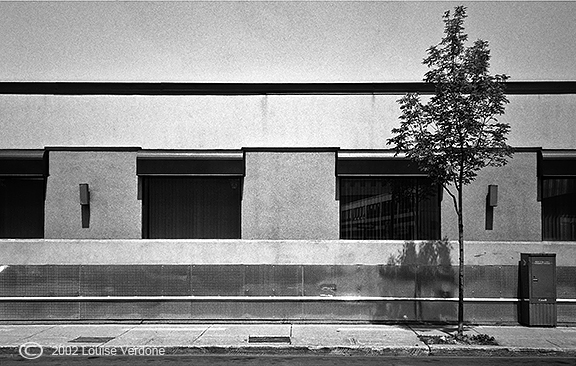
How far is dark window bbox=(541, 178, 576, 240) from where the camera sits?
50.6 feet

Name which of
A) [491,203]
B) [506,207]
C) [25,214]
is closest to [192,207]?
[25,214]

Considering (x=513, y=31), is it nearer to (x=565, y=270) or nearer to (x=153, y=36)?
(x=565, y=270)

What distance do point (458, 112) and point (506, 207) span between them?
143 inches

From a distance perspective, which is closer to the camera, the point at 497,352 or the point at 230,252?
the point at 497,352

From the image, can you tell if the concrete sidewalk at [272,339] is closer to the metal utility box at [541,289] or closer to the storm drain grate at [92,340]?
the storm drain grate at [92,340]

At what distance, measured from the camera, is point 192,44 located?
51.8 ft

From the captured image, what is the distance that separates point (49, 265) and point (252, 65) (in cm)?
668

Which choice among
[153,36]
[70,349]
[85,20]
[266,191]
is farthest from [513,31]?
[70,349]

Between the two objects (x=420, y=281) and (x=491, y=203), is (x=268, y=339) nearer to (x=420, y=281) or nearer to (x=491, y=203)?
(x=420, y=281)

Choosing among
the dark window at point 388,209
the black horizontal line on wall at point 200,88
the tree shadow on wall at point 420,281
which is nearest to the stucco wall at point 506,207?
the dark window at point 388,209

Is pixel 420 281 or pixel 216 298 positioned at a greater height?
pixel 420 281

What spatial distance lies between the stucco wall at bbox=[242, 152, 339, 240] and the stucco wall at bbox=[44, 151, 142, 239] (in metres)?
2.72

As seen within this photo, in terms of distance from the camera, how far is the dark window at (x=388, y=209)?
15.4 metres

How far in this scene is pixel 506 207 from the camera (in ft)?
50.2
